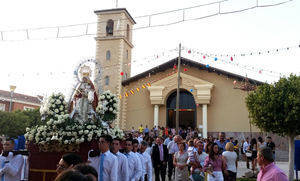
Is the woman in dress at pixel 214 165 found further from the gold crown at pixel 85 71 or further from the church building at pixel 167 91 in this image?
the church building at pixel 167 91

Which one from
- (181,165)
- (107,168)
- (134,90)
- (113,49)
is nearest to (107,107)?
(181,165)

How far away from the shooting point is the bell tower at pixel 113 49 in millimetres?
27594

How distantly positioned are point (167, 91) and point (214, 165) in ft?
64.7

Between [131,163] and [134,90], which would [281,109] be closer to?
[131,163]

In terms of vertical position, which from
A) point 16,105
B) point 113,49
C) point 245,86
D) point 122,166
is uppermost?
point 113,49

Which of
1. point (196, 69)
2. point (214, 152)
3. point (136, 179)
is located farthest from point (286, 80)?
point (196, 69)

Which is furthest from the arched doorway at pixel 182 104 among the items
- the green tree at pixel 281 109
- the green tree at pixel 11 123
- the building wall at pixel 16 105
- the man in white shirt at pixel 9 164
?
the building wall at pixel 16 105

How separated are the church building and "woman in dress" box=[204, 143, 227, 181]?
1844 cm

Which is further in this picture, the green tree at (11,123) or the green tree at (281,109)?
the green tree at (11,123)

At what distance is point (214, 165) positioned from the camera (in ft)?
21.8

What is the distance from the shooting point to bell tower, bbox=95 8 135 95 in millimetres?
27594

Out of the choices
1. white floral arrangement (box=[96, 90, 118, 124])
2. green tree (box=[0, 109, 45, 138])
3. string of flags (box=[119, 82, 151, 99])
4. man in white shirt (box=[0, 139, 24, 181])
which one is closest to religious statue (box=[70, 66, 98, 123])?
white floral arrangement (box=[96, 90, 118, 124])

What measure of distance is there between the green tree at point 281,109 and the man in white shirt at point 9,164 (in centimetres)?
1037

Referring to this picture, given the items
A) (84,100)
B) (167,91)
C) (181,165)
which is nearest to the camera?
(181,165)
